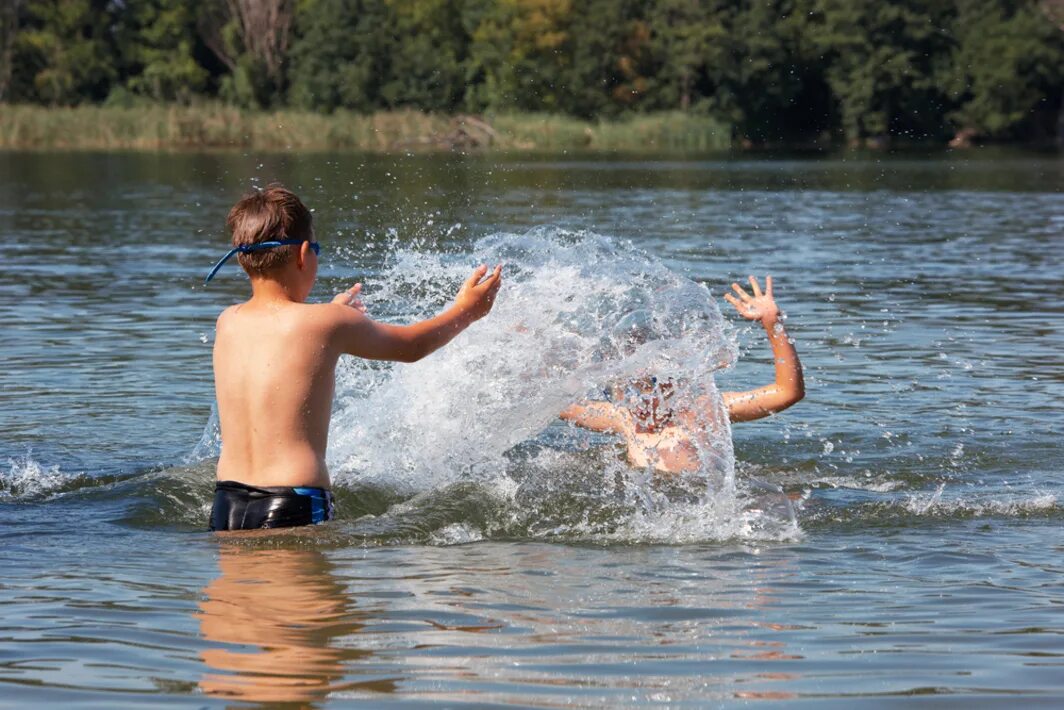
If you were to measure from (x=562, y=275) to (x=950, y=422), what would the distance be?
9.91 ft

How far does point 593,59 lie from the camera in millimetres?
71812

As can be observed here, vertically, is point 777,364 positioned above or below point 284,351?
below

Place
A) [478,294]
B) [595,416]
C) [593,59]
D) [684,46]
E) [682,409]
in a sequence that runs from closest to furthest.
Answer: [478,294] < [682,409] < [595,416] < [593,59] < [684,46]

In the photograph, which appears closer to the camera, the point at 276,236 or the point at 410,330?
the point at 276,236

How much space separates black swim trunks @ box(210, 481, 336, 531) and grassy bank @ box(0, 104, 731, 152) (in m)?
50.6

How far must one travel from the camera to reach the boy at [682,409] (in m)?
8.05

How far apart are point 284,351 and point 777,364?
8.80 ft

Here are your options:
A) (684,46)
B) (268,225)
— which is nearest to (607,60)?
(684,46)

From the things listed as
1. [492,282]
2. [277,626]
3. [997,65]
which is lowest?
[277,626]

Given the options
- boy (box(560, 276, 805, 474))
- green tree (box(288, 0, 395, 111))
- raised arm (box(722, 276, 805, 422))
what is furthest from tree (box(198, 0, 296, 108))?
raised arm (box(722, 276, 805, 422))

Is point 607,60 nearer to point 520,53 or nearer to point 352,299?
point 520,53

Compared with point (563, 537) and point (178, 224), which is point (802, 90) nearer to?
point (178, 224)

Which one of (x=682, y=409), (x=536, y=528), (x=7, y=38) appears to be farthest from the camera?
(x=7, y=38)

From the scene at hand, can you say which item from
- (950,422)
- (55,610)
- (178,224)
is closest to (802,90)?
(178,224)
